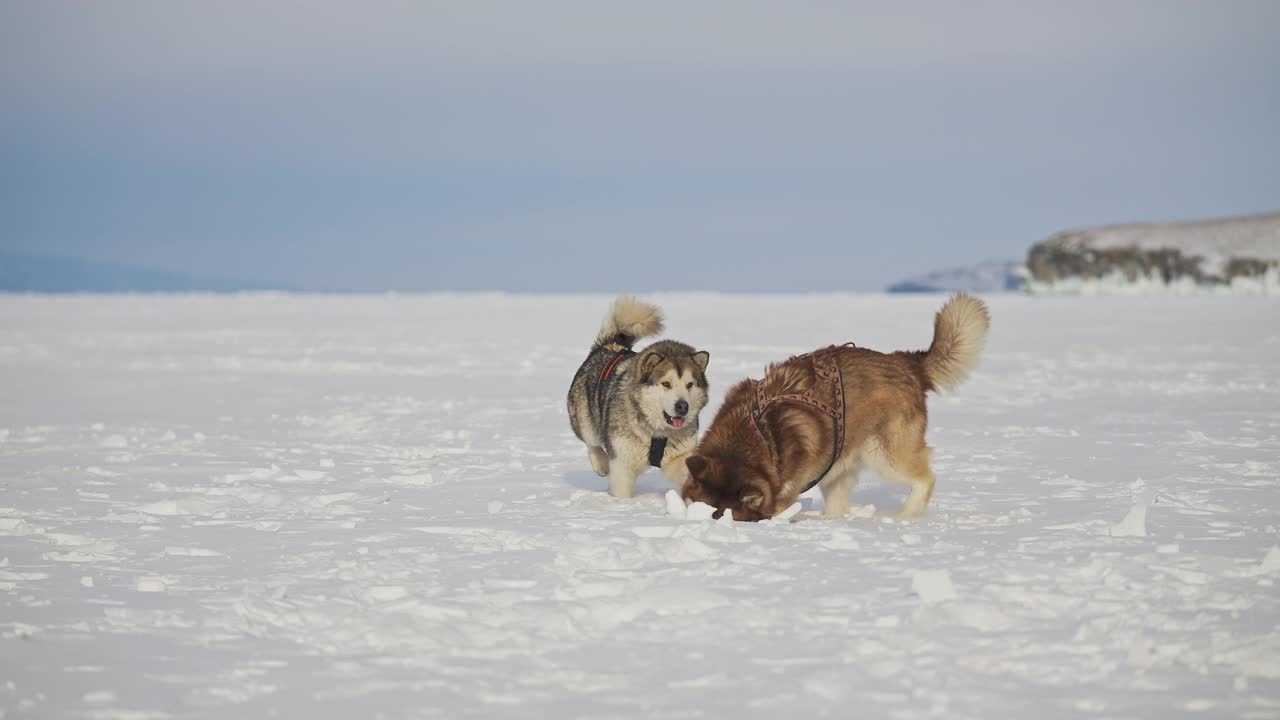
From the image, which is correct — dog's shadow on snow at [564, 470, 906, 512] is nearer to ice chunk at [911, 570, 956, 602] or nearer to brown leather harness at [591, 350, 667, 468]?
brown leather harness at [591, 350, 667, 468]

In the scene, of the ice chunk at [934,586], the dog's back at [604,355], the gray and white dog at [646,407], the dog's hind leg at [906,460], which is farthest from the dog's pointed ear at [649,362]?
the ice chunk at [934,586]

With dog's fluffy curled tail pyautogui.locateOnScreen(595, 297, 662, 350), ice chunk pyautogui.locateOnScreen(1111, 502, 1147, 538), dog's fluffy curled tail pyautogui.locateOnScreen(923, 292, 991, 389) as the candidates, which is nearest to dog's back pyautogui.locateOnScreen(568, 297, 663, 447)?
dog's fluffy curled tail pyautogui.locateOnScreen(595, 297, 662, 350)

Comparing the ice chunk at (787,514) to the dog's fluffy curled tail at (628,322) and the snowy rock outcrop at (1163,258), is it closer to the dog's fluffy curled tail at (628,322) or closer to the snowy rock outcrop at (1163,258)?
the dog's fluffy curled tail at (628,322)

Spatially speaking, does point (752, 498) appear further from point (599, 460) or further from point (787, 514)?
point (599, 460)

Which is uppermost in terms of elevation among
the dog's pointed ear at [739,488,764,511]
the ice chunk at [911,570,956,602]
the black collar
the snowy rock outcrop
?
the snowy rock outcrop

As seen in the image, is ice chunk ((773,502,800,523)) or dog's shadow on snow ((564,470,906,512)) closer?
ice chunk ((773,502,800,523))

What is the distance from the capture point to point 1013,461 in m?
8.44

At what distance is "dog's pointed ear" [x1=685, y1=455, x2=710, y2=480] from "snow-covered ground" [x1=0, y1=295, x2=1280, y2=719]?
41 cm

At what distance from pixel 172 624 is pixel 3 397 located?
1093 centimetres

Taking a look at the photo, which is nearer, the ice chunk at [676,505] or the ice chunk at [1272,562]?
the ice chunk at [1272,562]

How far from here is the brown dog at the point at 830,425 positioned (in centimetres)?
586

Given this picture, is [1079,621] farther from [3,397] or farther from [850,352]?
[3,397]

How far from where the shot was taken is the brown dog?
586 centimetres

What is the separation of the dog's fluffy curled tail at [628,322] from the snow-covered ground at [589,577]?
1085mm
